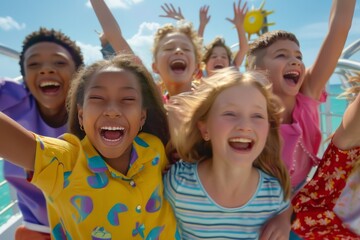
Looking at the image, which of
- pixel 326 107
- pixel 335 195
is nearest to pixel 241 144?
pixel 335 195

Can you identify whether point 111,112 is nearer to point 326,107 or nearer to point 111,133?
point 111,133

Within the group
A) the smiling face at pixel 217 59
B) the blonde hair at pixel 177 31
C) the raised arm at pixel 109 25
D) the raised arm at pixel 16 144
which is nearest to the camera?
the raised arm at pixel 16 144

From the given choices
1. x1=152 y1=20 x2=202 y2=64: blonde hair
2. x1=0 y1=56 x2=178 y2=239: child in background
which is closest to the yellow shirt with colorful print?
x1=0 y1=56 x2=178 y2=239: child in background

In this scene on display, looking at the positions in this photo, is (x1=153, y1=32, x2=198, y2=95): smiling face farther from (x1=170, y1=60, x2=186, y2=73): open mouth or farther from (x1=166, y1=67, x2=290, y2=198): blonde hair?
(x1=166, y1=67, x2=290, y2=198): blonde hair

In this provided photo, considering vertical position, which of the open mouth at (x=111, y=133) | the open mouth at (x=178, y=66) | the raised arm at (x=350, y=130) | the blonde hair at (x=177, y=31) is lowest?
the raised arm at (x=350, y=130)

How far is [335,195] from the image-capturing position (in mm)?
1467

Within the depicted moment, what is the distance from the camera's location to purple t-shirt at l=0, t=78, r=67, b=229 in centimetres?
150

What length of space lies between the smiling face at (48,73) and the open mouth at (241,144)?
88cm

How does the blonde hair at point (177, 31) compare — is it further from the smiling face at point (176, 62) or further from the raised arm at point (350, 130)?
the raised arm at point (350, 130)

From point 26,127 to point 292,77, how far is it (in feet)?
Answer: 4.65

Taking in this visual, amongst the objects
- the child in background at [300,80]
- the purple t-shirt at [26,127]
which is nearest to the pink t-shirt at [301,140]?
the child in background at [300,80]

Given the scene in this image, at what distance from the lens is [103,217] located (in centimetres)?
119

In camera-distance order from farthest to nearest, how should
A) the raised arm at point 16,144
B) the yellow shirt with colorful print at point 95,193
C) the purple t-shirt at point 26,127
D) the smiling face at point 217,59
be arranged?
the smiling face at point 217,59 → the purple t-shirt at point 26,127 → the yellow shirt with colorful print at point 95,193 → the raised arm at point 16,144

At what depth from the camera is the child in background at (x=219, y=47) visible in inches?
147
